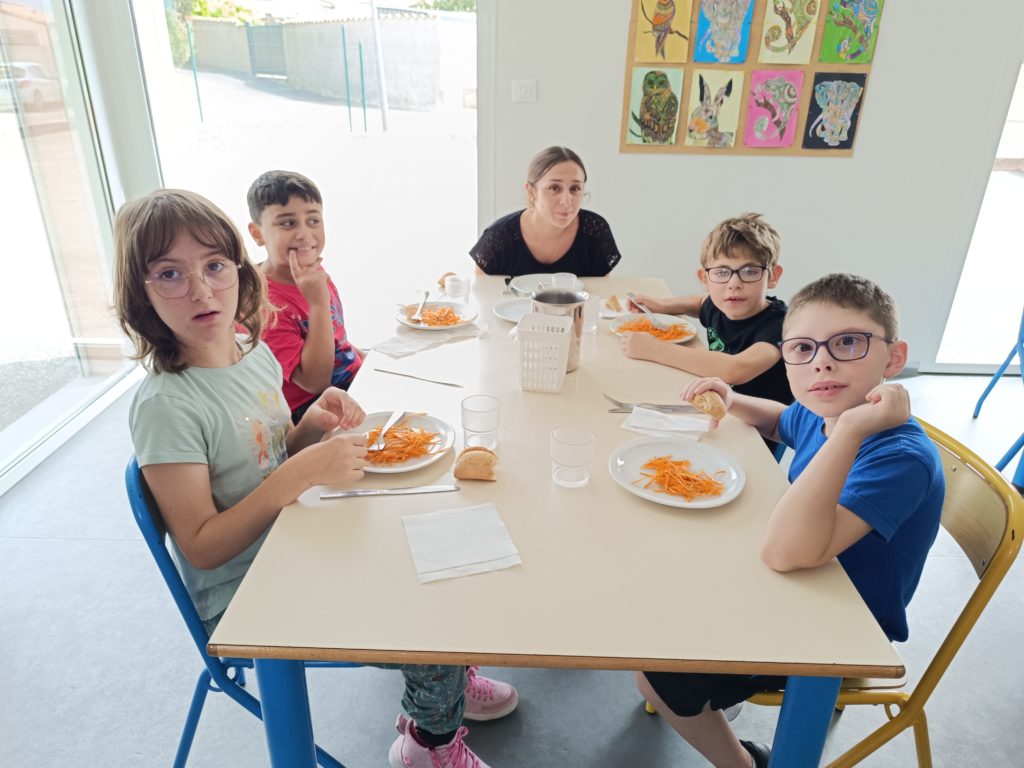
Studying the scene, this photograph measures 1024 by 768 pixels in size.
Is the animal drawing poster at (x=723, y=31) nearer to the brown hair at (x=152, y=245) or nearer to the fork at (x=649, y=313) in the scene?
the fork at (x=649, y=313)

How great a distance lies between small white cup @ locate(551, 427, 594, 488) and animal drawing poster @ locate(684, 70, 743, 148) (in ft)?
8.43

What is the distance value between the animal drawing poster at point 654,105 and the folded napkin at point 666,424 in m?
2.23

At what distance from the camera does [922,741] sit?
4.25 feet

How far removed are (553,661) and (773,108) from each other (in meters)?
3.16

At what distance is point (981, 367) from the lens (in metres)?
3.69

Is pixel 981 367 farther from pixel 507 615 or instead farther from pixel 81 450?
pixel 81 450

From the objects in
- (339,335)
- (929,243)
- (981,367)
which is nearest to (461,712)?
(339,335)

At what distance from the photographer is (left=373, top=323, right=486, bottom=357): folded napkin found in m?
1.87

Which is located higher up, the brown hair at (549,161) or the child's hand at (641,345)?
the brown hair at (549,161)

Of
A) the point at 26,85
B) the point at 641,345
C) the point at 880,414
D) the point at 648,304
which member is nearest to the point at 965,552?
the point at 880,414

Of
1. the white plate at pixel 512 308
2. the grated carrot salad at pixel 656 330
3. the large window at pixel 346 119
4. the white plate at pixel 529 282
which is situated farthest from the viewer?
the large window at pixel 346 119

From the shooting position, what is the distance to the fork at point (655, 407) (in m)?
1.55

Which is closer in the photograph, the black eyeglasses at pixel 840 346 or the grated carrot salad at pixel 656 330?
the black eyeglasses at pixel 840 346

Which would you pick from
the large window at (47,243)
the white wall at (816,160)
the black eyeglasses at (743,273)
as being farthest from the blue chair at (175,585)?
the white wall at (816,160)
